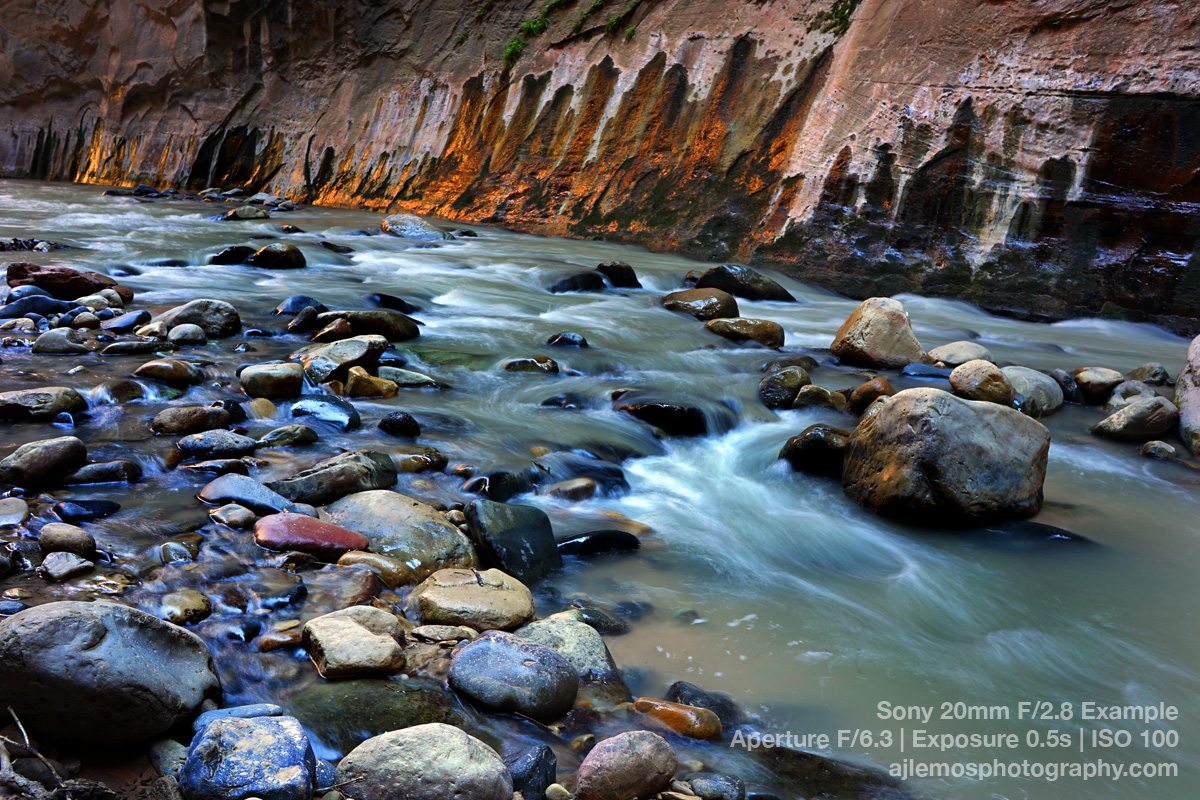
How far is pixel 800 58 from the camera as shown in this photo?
27.9ft

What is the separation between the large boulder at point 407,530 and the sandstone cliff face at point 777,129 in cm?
604

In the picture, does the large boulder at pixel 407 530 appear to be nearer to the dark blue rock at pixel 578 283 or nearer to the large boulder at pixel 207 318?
the large boulder at pixel 207 318

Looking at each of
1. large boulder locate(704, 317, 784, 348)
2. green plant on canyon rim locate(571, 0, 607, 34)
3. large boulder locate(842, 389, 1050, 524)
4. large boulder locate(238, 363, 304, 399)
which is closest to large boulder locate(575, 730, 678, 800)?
large boulder locate(842, 389, 1050, 524)

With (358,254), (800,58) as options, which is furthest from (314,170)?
(800,58)

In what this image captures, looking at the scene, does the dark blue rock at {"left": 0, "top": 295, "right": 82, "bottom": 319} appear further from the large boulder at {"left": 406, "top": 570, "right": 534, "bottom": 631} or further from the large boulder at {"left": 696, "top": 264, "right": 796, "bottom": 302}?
the large boulder at {"left": 696, "top": 264, "right": 796, "bottom": 302}

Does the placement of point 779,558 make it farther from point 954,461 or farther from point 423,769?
point 423,769

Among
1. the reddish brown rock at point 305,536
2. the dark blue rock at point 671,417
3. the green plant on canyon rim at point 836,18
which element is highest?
the green plant on canyon rim at point 836,18

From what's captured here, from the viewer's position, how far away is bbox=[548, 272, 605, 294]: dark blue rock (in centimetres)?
712

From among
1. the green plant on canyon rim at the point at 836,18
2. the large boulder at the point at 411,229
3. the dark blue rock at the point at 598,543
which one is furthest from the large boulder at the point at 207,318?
the green plant on canyon rim at the point at 836,18

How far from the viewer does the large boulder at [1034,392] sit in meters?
4.55

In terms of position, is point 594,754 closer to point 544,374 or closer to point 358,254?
point 544,374

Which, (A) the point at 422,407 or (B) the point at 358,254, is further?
(B) the point at 358,254

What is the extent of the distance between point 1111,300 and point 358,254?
6822mm

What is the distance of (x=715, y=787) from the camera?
1681 mm
